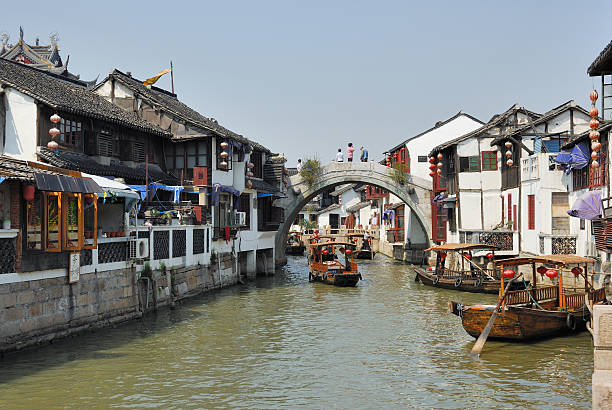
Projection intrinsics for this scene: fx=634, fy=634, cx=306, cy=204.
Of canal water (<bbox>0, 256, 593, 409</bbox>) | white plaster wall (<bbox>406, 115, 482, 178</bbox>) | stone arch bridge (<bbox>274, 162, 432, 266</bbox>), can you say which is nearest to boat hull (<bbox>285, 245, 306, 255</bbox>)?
white plaster wall (<bbox>406, 115, 482, 178</bbox>)

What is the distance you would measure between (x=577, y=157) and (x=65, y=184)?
1727 cm

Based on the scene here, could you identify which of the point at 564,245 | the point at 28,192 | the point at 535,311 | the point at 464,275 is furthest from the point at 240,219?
the point at 535,311

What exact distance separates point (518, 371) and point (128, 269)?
11.4 m

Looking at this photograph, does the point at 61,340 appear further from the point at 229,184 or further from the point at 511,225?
the point at 511,225

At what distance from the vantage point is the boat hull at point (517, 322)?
16.2 meters

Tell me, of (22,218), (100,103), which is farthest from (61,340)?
(100,103)

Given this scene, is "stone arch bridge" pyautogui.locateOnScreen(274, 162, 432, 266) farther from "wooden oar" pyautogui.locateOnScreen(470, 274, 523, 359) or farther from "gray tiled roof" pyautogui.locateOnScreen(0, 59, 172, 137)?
"wooden oar" pyautogui.locateOnScreen(470, 274, 523, 359)

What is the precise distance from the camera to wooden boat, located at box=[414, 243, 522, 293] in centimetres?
2594

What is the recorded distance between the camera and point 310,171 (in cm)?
3775

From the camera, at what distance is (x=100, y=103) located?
2650 centimetres

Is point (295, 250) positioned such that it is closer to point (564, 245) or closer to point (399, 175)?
point (399, 175)

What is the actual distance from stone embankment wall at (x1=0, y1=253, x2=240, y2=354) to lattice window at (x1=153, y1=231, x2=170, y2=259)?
2.04ft

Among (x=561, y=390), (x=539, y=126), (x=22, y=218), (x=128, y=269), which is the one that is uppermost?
(x=539, y=126)

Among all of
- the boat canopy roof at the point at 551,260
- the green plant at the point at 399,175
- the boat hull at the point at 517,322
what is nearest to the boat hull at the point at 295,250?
the green plant at the point at 399,175
